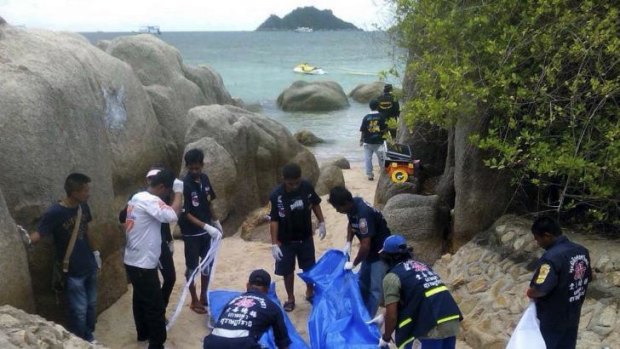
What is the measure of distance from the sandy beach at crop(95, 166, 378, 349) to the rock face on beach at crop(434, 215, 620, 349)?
1.83 meters

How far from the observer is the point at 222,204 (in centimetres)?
1062

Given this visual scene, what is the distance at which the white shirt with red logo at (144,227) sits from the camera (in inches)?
246

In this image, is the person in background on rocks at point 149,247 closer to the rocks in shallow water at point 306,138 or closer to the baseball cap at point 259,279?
the baseball cap at point 259,279

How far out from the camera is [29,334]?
185 inches

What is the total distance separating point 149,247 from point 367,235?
220 cm

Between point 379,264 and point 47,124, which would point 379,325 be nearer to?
point 379,264

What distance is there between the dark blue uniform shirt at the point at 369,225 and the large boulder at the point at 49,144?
297 cm

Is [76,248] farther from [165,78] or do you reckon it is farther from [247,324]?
[165,78]

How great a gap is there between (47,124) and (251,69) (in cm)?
5083

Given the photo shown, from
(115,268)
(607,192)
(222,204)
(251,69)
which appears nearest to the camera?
(607,192)

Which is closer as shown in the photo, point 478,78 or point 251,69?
point 478,78

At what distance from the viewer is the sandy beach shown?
6.94m

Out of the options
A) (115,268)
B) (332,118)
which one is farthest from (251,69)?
(115,268)

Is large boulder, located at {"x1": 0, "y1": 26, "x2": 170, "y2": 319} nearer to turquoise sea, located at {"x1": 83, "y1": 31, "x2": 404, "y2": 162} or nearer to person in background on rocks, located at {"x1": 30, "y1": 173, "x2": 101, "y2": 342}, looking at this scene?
person in background on rocks, located at {"x1": 30, "y1": 173, "x2": 101, "y2": 342}
